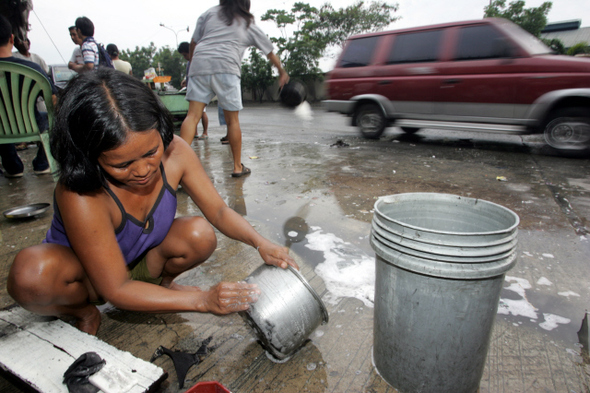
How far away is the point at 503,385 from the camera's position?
135cm

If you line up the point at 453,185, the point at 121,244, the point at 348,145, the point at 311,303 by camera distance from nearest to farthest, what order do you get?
1. the point at 311,303
2. the point at 121,244
3. the point at 453,185
4. the point at 348,145

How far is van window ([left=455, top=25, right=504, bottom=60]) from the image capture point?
186 inches

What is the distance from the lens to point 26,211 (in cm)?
299

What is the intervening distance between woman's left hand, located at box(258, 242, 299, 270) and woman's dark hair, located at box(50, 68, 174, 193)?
0.68m

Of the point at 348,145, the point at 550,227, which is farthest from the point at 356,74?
the point at 550,227

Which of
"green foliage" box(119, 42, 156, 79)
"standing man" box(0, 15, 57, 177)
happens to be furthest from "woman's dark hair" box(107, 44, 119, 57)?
"green foliage" box(119, 42, 156, 79)

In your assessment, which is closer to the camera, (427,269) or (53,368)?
(427,269)

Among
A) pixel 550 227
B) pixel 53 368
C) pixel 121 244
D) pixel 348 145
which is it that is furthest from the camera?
pixel 348 145

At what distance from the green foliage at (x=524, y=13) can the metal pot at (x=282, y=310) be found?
98.8 feet

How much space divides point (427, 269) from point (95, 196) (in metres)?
1.22

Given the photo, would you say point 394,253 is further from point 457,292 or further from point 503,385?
point 503,385

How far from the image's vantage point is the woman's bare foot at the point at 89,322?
1.62 metres

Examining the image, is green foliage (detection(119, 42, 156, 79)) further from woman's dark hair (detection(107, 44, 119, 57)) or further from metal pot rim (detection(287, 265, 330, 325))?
metal pot rim (detection(287, 265, 330, 325))

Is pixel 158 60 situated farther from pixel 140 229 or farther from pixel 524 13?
pixel 140 229
